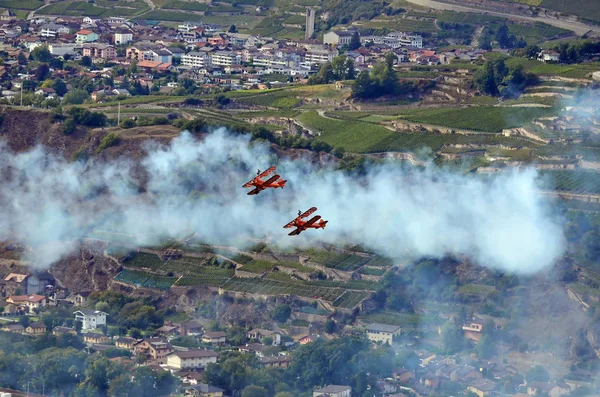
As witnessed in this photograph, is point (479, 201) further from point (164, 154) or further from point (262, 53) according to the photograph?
point (262, 53)

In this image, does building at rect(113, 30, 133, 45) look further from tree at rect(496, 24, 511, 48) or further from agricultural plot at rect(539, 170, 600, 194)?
agricultural plot at rect(539, 170, 600, 194)

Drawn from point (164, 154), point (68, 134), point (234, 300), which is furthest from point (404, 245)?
point (68, 134)

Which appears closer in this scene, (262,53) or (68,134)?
(68,134)

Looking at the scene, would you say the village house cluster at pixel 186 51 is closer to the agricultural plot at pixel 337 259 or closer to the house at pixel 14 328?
the agricultural plot at pixel 337 259

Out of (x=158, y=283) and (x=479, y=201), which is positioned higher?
(x=479, y=201)

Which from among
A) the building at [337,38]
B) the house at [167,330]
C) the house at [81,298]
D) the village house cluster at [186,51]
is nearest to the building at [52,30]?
the village house cluster at [186,51]
